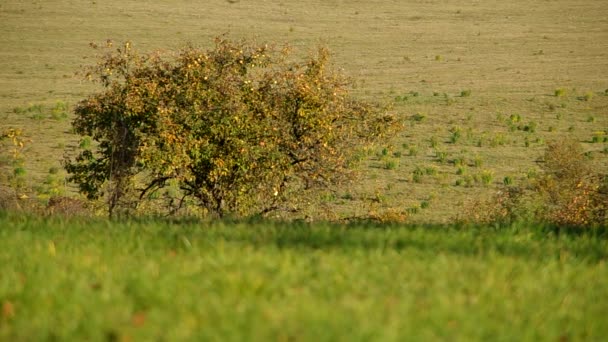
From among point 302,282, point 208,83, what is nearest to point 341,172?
point 208,83

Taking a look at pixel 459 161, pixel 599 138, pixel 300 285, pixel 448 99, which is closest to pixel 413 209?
pixel 459 161

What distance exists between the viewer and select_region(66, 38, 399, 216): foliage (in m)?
18.6

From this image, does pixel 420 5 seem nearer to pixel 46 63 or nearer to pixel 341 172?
pixel 46 63

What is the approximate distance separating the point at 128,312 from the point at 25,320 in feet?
1.57

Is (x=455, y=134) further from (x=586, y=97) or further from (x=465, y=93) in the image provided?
(x=586, y=97)

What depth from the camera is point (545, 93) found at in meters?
51.7

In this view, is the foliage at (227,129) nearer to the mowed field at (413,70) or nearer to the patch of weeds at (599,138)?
the mowed field at (413,70)

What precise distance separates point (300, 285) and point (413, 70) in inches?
2257

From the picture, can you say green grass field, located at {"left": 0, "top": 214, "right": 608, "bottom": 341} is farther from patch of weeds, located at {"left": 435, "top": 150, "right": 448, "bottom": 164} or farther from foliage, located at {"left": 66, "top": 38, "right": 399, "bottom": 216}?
patch of weeds, located at {"left": 435, "top": 150, "right": 448, "bottom": 164}

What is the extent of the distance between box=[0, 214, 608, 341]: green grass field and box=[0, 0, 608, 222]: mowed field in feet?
41.1

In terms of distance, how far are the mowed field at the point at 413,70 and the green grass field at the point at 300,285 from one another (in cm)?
1253

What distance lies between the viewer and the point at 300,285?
5023 mm

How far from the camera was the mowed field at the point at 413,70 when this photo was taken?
33562 millimetres

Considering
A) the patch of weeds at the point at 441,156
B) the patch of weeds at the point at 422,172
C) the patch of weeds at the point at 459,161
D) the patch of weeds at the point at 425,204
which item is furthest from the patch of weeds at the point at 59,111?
the patch of weeds at the point at 425,204
